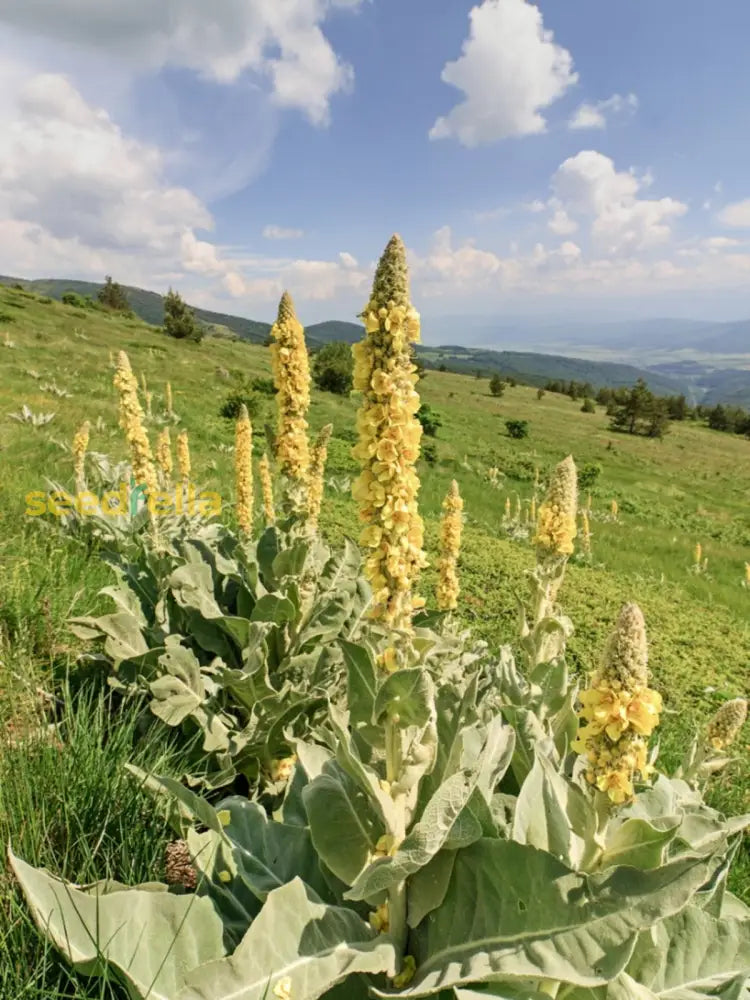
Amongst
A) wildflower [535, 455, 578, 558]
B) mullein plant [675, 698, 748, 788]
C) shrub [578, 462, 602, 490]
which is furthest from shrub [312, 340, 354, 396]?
mullein plant [675, 698, 748, 788]

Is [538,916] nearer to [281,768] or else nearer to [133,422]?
[281,768]

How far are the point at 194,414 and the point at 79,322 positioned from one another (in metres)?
25.0

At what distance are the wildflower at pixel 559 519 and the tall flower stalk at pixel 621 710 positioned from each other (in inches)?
96.4

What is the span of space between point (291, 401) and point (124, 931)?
3286 mm

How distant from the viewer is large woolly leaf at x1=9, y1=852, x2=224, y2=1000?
5.88 ft

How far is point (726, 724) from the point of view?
3.41 m

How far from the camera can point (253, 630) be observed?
4051 mm

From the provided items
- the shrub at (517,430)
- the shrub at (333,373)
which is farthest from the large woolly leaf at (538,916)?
the shrub at (517,430)

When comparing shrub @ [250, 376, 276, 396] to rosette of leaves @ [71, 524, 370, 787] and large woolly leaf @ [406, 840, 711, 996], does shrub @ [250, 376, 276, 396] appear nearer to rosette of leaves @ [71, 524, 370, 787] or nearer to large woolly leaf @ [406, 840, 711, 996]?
rosette of leaves @ [71, 524, 370, 787]

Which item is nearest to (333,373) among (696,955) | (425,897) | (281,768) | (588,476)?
Answer: (588,476)

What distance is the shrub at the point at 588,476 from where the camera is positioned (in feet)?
112

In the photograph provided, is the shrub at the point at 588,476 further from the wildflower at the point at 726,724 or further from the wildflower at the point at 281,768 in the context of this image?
the wildflower at the point at 281,768

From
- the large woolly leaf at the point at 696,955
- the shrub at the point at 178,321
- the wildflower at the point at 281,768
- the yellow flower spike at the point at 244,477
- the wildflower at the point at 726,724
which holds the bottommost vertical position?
the wildflower at the point at 281,768

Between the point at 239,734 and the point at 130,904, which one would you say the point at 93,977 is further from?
the point at 239,734
